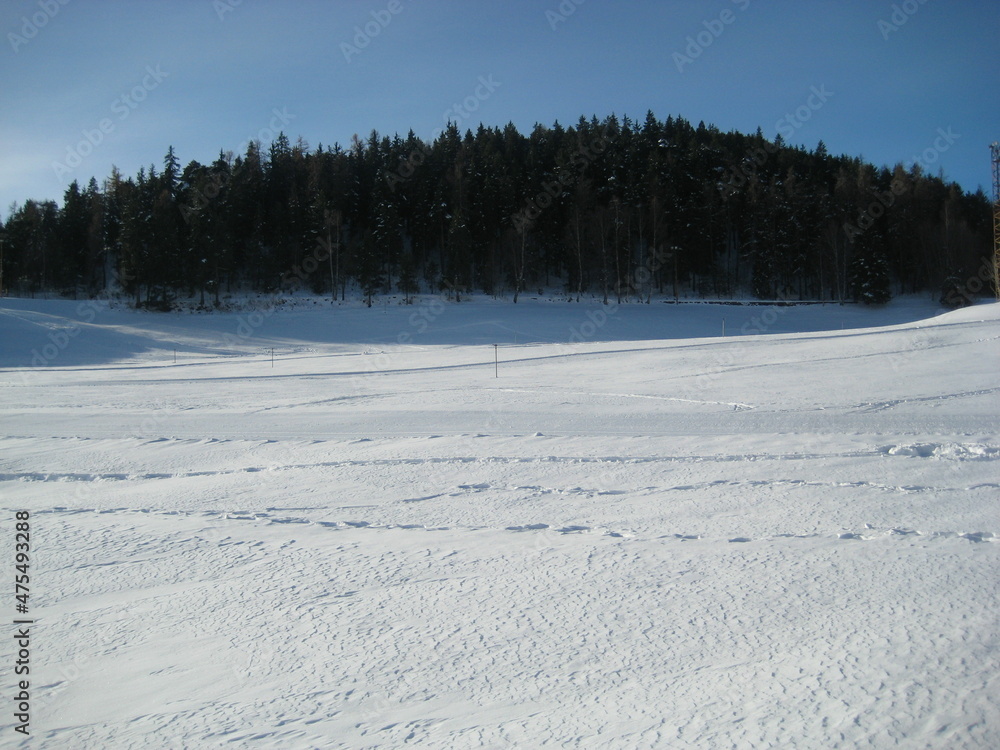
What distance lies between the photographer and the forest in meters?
52.7

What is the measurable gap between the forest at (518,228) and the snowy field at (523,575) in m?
42.5

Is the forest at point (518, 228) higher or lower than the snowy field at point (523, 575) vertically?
higher

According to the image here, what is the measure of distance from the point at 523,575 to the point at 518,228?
51286mm

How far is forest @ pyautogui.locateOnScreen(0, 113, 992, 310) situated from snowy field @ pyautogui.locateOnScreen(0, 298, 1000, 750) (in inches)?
1672

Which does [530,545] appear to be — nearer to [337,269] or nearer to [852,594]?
[852,594]

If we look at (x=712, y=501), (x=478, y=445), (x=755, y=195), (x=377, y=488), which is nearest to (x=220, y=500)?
(x=377, y=488)

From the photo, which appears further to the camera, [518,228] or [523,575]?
[518,228]

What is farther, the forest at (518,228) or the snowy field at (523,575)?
the forest at (518,228)

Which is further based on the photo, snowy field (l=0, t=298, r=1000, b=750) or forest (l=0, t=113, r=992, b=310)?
forest (l=0, t=113, r=992, b=310)

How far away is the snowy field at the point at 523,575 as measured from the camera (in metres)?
3.42

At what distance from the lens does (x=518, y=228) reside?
54062 mm

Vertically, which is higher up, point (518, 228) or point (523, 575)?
point (518, 228)

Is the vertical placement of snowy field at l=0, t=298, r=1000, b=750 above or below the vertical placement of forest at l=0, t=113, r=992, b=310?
below

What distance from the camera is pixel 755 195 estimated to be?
57.6m
